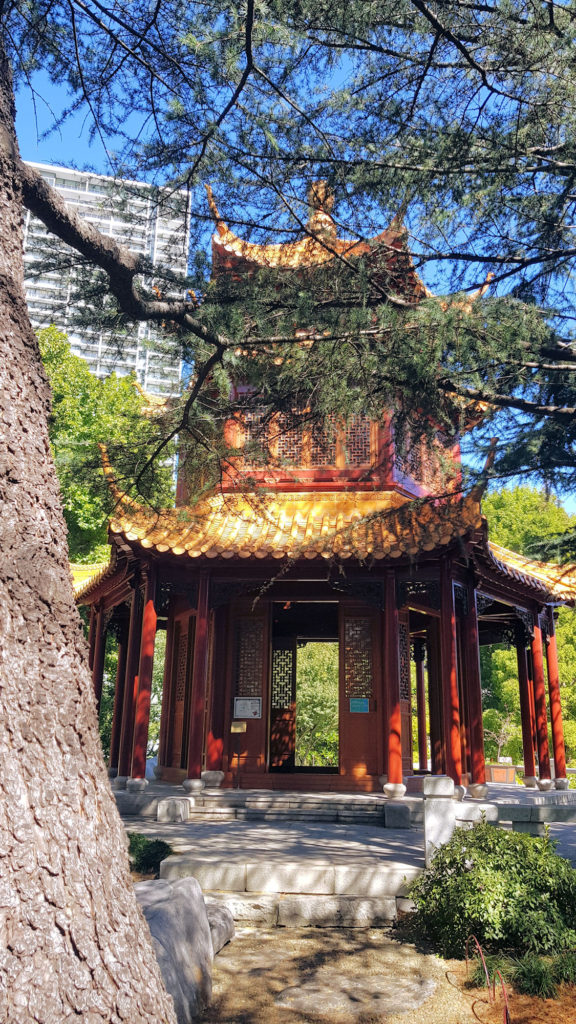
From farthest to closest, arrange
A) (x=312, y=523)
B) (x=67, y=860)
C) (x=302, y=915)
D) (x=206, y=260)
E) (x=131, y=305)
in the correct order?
(x=312, y=523), (x=302, y=915), (x=206, y=260), (x=131, y=305), (x=67, y=860)

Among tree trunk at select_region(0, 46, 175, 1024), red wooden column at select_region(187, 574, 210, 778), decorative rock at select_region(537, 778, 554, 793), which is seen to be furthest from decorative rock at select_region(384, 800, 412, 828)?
tree trunk at select_region(0, 46, 175, 1024)

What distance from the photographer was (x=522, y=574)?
35.2 feet

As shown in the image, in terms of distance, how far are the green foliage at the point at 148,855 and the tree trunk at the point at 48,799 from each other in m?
4.90

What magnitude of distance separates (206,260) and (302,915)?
4617 millimetres

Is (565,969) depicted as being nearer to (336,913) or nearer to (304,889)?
(336,913)

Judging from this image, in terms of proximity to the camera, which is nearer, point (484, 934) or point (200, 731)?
point (484, 934)

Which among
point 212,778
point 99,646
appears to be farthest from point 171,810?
point 99,646

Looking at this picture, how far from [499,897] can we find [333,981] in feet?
3.67

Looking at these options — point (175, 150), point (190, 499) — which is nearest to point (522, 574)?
point (190, 499)

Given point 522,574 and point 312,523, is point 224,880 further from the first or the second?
point 522,574

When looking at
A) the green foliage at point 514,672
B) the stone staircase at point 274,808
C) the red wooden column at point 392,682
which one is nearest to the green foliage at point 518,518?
the green foliage at point 514,672

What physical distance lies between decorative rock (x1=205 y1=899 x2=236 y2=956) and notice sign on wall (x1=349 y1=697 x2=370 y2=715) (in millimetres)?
5208

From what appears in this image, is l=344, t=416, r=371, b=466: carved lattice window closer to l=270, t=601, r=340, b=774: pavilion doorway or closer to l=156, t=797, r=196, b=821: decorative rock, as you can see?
l=270, t=601, r=340, b=774: pavilion doorway

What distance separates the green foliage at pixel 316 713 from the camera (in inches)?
922
